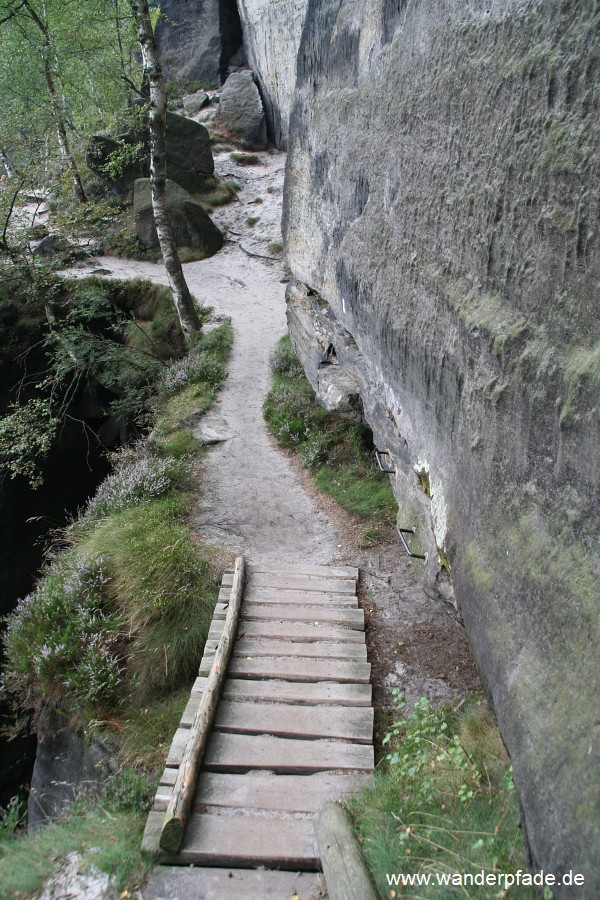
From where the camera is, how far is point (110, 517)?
792cm

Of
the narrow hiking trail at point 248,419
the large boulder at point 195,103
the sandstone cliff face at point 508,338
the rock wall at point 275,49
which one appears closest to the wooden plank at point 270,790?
the sandstone cliff face at point 508,338

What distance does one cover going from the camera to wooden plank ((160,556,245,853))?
3975mm

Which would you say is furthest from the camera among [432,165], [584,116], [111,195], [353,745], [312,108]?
[111,195]

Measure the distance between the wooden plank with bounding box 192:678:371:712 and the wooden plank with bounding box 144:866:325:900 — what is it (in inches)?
54.5

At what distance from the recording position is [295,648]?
5.74 m

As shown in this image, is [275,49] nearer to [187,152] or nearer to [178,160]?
[187,152]

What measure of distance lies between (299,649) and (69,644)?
2460 millimetres

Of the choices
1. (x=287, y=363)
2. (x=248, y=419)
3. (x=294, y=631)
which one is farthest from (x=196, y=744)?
(x=287, y=363)

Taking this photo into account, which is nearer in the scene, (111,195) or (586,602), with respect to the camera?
(586,602)

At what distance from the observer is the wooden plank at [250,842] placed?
3.95 metres

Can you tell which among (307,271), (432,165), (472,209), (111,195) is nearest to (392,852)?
(472,209)

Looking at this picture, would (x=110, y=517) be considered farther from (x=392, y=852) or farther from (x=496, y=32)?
(x=496, y=32)

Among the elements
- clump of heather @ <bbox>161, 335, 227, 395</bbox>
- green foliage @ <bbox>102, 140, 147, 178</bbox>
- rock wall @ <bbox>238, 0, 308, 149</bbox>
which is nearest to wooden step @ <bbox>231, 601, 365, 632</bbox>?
clump of heather @ <bbox>161, 335, 227, 395</bbox>

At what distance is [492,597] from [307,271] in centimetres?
742
